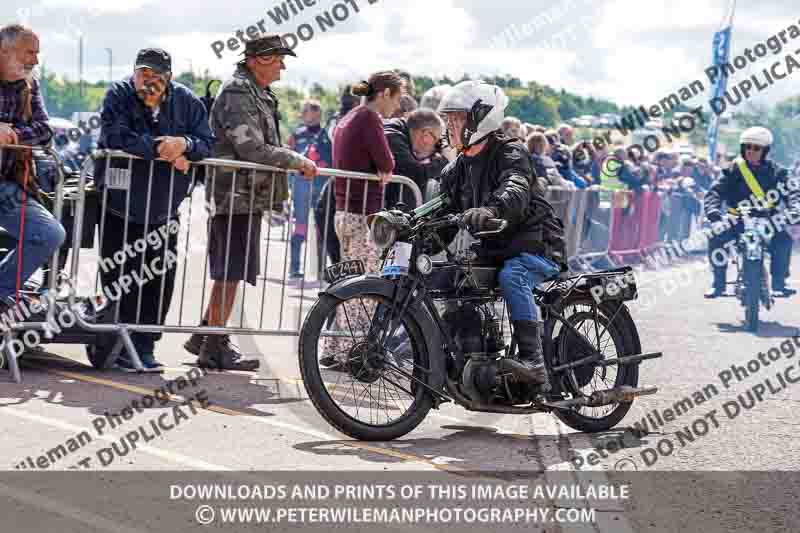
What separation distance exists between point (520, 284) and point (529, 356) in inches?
14.8

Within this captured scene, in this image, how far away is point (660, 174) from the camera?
2502 cm

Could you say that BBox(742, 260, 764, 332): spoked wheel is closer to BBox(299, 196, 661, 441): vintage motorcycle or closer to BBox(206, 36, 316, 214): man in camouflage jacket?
BBox(206, 36, 316, 214): man in camouflage jacket

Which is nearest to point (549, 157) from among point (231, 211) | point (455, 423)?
point (231, 211)

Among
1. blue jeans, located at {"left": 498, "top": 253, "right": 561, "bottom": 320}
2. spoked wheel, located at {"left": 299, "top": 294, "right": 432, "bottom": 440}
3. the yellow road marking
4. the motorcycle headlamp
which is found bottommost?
the yellow road marking

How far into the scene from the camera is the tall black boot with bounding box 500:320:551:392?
6.96 metres

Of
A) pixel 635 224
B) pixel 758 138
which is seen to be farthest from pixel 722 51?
pixel 758 138

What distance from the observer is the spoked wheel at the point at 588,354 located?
288 inches

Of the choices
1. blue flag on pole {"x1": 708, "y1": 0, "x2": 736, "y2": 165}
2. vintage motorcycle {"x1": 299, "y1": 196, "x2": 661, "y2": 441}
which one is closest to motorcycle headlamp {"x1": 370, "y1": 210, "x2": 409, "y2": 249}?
vintage motorcycle {"x1": 299, "y1": 196, "x2": 661, "y2": 441}

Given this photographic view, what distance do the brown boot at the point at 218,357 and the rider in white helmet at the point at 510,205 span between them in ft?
7.66

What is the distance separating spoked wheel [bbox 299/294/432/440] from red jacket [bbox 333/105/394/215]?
2.63 meters

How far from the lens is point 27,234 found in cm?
803

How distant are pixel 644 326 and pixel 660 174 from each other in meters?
12.4

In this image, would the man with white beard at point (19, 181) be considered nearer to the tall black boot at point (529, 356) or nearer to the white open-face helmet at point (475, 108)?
the white open-face helmet at point (475, 108)

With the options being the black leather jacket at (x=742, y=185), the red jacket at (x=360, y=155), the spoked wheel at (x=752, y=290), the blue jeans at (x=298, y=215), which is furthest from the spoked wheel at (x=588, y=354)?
the blue jeans at (x=298, y=215)
